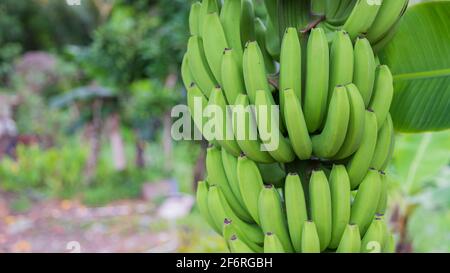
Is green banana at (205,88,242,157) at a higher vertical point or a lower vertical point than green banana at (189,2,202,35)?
lower

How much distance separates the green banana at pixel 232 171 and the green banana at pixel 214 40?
117 millimetres

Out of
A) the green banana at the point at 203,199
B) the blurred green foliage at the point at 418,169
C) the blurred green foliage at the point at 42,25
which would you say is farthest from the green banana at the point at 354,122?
the blurred green foliage at the point at 42,25

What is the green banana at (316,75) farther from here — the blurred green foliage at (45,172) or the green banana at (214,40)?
the blurred green foliage at (45,172)

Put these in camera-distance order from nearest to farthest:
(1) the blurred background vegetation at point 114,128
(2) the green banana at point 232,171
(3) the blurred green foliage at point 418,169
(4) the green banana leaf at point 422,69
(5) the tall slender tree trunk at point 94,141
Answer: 1. (2) the green banana at point 232,171
2. (4) the green banana leaf at point 422,69
3. (3) the blurred green foliage at point 418,169
4. (1) the blurred background vegetation at point 114,128
5. (5) the tall slender tree trunk at point 94,141

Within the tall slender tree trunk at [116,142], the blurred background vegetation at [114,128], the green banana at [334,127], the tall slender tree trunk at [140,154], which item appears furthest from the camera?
the tall slender tree trunk at [140,154]

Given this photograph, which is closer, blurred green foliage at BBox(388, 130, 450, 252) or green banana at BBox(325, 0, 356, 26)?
green banana at BBox(325, 0, 356, 26)

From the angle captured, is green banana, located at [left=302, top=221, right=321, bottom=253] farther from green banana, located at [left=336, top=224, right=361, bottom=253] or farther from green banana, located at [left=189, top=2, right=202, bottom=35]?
green banana, located at [left=189, top=2, right=202, bottom=35]

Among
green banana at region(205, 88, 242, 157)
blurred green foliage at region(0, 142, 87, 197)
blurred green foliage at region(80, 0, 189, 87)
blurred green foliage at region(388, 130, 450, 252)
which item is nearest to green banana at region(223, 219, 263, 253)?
green banana at region(205, 88, 242, 157)

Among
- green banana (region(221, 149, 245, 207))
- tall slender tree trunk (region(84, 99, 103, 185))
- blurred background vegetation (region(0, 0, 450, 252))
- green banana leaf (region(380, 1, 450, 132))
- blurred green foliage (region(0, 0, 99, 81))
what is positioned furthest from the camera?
blurred green foliage (region(0, 0, 99, 81))

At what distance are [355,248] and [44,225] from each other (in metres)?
3.58

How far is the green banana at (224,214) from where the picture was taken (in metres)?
0.67

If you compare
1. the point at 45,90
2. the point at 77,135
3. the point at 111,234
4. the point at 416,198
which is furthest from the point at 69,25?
the point at 416,198

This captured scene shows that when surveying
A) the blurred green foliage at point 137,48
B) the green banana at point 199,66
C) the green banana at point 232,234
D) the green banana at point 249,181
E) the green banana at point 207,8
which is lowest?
the green banana at point 232,234

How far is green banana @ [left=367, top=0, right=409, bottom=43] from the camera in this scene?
61 cm
